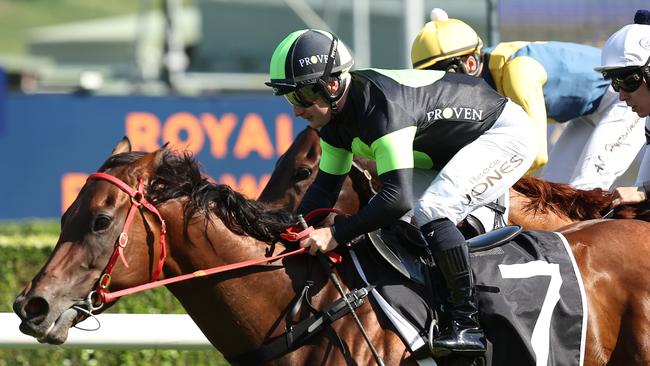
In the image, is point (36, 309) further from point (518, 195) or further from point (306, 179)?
point (518, 195)

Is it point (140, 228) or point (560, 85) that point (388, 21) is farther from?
point (140, 228)

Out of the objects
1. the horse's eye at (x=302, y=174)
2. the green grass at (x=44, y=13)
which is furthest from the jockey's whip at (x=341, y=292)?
the green grass at (x=44, y=13)

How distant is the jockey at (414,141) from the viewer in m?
4.21

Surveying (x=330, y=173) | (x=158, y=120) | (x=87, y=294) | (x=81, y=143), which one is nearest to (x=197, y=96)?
(x=158, y=120)

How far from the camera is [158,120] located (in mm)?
11188

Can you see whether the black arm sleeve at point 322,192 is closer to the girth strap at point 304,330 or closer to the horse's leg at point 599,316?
the girth strap at point 304,330

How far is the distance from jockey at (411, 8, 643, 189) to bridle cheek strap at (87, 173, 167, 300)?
225 centimetres

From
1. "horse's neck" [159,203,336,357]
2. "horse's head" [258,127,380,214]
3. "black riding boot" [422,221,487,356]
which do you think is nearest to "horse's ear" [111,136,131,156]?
"horse's neck" [159,203,336,357]

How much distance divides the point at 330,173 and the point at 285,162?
4.46ft

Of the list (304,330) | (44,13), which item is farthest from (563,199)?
(44,13)

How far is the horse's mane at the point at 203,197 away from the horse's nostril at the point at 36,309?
512 mm

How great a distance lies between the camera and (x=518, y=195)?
5668 mm

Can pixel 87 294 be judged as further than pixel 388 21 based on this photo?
No

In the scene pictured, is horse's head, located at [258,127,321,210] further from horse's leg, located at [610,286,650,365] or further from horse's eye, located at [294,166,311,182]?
horse's leg, located at [610,286,650,365]
